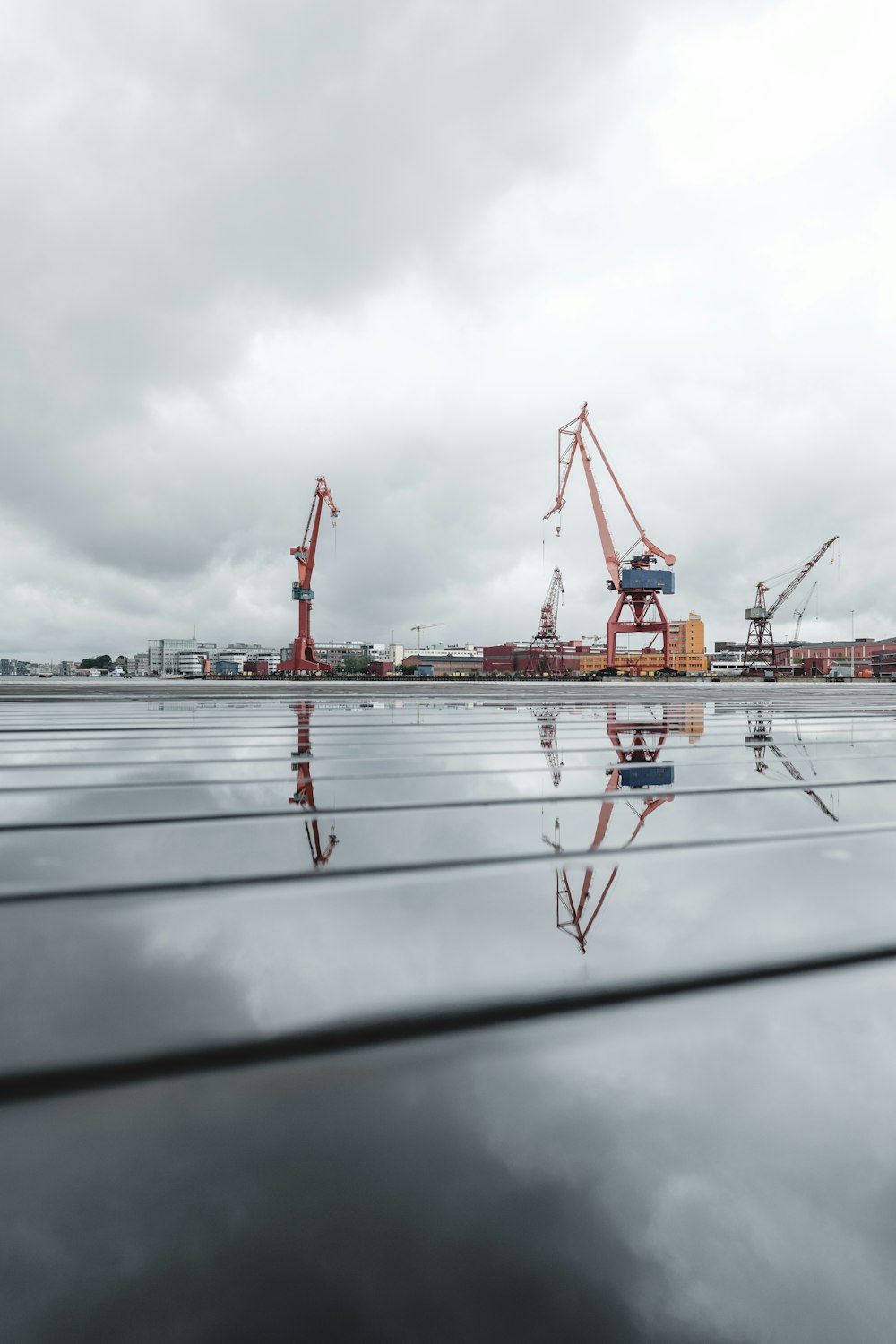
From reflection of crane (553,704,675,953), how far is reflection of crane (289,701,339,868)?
97 cm

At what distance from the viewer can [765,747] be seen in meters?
6.24

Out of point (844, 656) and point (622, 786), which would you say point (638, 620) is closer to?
point (622, 786)

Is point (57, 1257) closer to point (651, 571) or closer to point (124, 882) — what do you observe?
point (124, 882)

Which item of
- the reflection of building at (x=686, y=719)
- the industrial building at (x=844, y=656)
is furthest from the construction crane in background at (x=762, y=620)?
the reflection of building at (x=686, y=719)

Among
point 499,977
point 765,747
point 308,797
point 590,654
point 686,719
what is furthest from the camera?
point 590,654

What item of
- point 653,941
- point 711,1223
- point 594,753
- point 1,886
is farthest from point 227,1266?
point 594,753

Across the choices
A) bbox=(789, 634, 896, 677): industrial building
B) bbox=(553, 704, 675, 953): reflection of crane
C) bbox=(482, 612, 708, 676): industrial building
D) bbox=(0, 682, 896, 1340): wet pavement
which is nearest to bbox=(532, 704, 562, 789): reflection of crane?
bbox=(553, 704, 675, 953): reflection of crane

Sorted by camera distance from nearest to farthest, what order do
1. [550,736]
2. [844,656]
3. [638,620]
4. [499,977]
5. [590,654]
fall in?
1. [499,977]
2. [550,736]
3. [638,620]
4. [590,654]
5. [844,656]

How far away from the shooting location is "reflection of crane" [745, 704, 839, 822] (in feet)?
12.8

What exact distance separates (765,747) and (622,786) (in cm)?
270

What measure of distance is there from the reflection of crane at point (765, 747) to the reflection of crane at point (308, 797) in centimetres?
252

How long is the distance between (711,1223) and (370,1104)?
1.95 feet

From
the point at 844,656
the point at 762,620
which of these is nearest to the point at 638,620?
the point at 762,620

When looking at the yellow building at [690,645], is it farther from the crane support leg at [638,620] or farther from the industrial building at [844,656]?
the crane support leg at [638,620]
